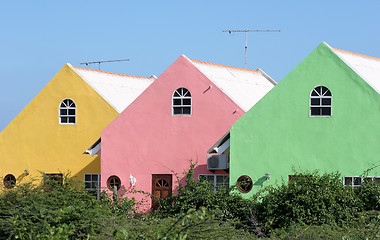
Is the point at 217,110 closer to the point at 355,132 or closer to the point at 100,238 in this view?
the point at 355,132

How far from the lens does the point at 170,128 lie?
28141mm

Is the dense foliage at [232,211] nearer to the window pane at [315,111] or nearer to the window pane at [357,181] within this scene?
the window pane at [357,181]

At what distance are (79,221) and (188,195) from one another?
6749 mm

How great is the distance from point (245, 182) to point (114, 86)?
10.3m

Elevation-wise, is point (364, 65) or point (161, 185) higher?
point (364, 65)

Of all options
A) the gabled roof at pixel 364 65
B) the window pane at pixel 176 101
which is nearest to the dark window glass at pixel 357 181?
the gabled roof at pixel 364 65

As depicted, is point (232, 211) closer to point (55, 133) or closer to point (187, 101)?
point (187, 101)

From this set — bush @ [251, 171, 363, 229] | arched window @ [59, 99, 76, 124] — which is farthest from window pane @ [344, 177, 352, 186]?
arched window @ [59, 99, 76, 124]

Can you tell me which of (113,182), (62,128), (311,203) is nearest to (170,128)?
(113,182)

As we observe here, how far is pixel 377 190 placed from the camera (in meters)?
22.5

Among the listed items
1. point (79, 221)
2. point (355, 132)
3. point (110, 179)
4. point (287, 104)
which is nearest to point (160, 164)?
point (110, 179)

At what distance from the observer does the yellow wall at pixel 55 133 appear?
31.8 metres

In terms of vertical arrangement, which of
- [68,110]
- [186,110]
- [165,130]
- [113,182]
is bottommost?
[113,182]

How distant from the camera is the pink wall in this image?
2756 cm
